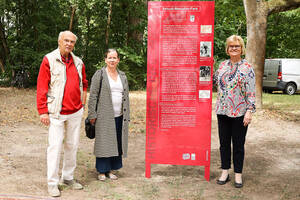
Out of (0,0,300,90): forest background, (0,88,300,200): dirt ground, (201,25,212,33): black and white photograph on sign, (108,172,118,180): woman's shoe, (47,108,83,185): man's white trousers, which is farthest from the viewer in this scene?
(0,0,300,90): forest background

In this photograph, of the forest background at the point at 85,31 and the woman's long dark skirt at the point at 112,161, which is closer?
the woman's long dark skirt at the point at 112,161

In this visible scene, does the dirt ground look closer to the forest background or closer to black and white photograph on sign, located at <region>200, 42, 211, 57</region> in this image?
black and white photograph on sign, located at <region>200, 42, 211, 57</region>

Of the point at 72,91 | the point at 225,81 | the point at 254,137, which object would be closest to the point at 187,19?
the point at 225,81

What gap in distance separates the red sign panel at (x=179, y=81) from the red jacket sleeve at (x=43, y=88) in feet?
4.81

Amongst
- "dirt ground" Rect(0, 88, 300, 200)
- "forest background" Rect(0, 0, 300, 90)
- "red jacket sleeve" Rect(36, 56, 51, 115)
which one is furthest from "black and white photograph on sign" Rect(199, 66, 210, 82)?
"forest background" Rect(0, 0, 300, 90)

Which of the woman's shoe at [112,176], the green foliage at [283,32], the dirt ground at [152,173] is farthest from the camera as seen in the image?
the green foliage at [283,32]

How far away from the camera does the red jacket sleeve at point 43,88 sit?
150 inches

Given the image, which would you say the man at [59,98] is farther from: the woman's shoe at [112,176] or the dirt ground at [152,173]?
the woman's shoe at [112,176]

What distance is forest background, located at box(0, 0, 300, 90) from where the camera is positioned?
1750 centimetres

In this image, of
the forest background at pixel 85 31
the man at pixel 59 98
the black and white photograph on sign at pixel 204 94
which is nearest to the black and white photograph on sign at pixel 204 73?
the black and white photograph on sign at pixel 204 94

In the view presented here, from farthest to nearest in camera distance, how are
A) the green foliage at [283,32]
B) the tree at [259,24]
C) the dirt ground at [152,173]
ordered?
the green foliage at [283,32]
the tree at [259,24]
the dirt ground at [152,173]

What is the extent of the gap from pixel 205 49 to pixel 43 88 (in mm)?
2258

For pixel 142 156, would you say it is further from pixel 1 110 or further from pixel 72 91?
pixel 1 110

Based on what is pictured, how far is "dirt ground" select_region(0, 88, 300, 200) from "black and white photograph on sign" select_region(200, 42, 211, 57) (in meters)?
1.87
